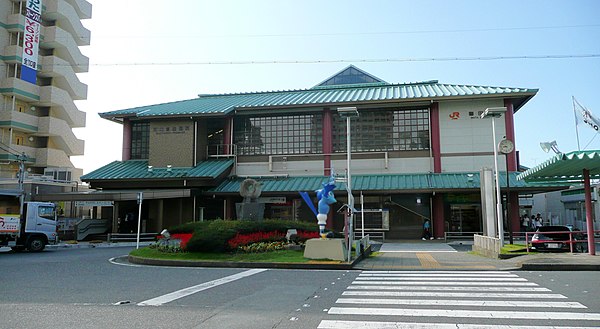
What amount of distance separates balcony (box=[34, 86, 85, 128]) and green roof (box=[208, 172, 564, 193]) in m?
27.7

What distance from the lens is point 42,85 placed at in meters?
52.4

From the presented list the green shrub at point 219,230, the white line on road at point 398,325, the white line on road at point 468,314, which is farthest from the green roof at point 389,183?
the white line on road at point 398,325

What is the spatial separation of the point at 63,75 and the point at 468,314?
179ft

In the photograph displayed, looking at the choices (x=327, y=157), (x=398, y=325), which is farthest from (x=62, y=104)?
(x=398, y=325)

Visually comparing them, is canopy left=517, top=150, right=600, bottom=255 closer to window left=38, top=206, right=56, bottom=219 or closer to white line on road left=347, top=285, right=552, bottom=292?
white line on road left=347, top=285, right=552, bottom=292

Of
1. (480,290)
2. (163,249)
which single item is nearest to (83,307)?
(480,290)

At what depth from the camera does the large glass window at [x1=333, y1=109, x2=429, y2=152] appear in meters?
33.3

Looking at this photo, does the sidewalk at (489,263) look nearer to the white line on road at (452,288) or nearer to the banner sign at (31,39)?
the white line on road at (452,288)

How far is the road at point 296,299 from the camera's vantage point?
7634 millimetres

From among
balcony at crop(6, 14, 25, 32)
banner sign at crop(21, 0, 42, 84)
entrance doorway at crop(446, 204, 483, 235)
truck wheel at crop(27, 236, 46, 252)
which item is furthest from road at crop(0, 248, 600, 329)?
balcony at crop(6, 14, 25, 32)

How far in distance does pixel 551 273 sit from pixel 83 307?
1273 centimetres

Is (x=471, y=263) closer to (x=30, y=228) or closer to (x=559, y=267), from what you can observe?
(x=559, y=267)

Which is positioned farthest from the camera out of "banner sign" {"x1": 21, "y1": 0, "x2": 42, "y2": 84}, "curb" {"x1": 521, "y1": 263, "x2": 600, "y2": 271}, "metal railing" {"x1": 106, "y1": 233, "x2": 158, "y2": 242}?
"banner sign" {"x1": 21, "y1": 0, "x2": 42, "y2": 84}

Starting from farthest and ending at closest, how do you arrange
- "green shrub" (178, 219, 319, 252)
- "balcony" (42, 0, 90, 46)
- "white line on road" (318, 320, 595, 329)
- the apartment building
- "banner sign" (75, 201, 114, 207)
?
"balcony" (42, 0, 90, 46), the apartment building, "banner sign" (75, 201, 114, 207), "green shrub" (178, 219, 319, 252), "white line on road" (318, 320, 595, 329)
